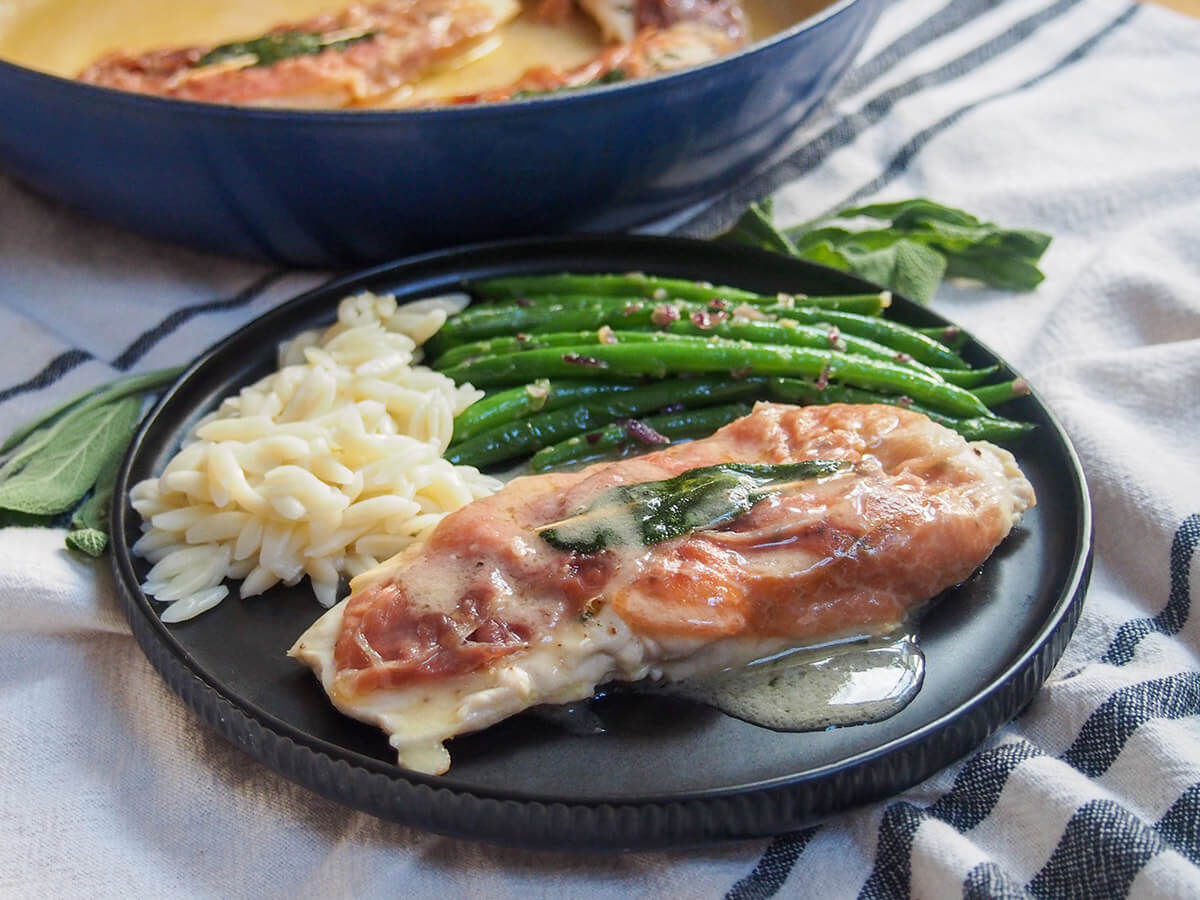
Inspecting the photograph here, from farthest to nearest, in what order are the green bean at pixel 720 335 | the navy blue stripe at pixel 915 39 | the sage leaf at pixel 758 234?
the navy blue stripe at pixel 915 39
the sage leaf at pixel 758 234
the green bean at pixel 720 335

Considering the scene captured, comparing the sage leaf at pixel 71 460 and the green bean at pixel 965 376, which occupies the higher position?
the sage leaf at pixel 71 460

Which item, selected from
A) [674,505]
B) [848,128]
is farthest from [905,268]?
[674,505]

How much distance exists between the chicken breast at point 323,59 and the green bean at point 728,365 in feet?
6.30

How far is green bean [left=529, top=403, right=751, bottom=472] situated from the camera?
3684mm

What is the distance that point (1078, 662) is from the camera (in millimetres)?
3268

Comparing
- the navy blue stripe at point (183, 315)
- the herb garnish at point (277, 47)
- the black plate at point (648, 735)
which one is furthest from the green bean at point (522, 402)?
the herb garnish at point (277, 47)

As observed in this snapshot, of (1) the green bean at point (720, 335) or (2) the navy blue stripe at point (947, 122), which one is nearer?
(1) the green bean at point (720, 335)

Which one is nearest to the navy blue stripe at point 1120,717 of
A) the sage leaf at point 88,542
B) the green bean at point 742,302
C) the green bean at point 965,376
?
the green bean at point 965,376

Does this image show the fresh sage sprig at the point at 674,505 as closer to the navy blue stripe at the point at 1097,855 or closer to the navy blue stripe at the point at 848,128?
the navy blue stripe at the point at 1097,855

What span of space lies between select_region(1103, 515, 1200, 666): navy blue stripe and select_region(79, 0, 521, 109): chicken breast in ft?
11.7

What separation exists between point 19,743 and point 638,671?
1.56m

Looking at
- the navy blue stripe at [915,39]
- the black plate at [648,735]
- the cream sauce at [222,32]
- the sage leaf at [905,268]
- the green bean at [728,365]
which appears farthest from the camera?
the navy blue stripe at [915,39]

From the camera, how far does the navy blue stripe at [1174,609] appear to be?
327 cm

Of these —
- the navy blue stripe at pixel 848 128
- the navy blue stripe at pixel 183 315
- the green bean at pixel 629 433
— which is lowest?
the navy blue stripe at pixel 848 128
